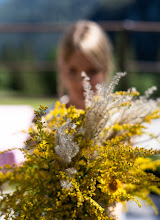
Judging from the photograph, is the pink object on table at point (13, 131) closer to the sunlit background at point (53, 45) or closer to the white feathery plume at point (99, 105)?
the sunlit background at point (53, 45)

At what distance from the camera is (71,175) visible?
63cm

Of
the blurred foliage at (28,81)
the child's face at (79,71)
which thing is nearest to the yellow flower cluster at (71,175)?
the child's face at (79,71)

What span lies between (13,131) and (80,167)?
0.48 metres

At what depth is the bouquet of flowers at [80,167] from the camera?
23.4 inches

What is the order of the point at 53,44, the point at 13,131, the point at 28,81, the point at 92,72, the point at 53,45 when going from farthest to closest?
the point at 53,44, the point at 53,45, the point at 28,81, the point at 92,72, the point at 13,131

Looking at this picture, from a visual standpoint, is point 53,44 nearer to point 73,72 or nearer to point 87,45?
point 87,45

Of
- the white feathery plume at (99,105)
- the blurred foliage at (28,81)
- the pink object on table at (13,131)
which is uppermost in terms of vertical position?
the blurred foliage at (28,81)

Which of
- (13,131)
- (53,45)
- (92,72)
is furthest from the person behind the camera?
(53,45)

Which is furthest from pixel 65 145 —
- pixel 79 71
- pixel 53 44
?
pixel 53 44

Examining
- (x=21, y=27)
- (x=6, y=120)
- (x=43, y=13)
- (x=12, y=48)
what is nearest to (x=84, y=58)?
(x=6, y=120)

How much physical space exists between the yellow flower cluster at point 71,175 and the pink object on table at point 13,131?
13 cm

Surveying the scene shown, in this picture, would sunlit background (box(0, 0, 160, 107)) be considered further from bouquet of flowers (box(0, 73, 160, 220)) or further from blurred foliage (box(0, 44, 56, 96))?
bouquet of flowers (box(0, 73, 160, 220))

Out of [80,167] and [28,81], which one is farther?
[28,81]

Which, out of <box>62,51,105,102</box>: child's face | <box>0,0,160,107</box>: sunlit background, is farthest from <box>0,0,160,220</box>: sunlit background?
<box>62,51,105,102</box>: child's face
